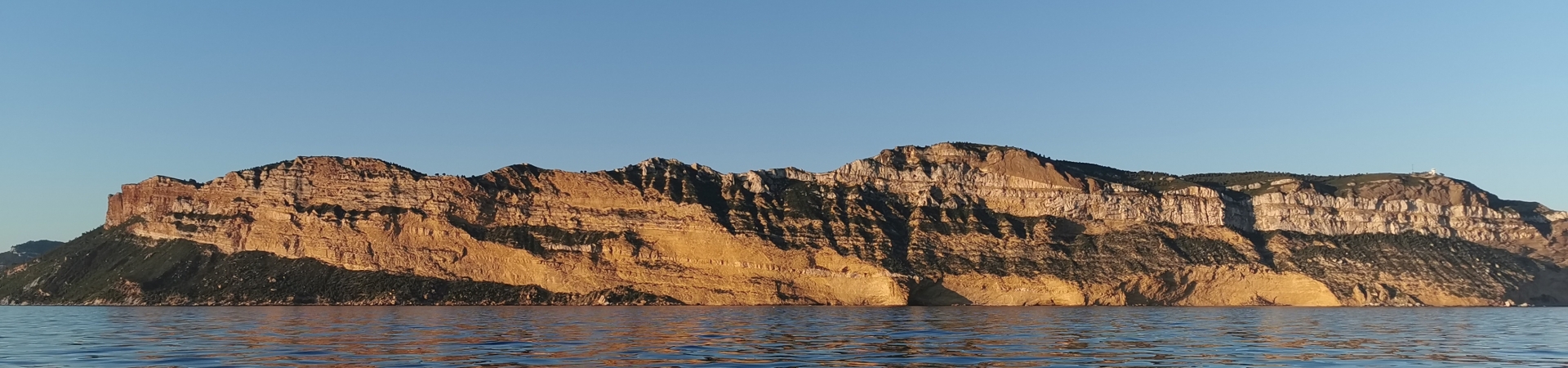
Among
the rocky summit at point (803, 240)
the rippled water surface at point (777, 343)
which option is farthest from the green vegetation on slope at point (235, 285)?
the rippled water surface at point (777, 343)

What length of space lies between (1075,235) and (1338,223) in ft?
112

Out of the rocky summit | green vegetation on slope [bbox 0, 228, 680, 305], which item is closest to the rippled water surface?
green vegetation on slope [bbox 0, 228, 680, 305]

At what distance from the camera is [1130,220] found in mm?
138375

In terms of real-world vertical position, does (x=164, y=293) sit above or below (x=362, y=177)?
below

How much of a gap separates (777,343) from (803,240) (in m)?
84.8

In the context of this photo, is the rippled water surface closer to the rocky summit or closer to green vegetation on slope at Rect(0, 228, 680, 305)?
green vegetation on slope at Rect(0, 228, 680, 305)

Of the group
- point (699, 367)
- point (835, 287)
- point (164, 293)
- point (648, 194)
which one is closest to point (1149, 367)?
point (699, 367)

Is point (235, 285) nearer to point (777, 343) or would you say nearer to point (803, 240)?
point (803, 240)

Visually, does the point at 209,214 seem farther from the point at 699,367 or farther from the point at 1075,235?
the point at 699,367

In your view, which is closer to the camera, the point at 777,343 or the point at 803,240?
the point at 777,343

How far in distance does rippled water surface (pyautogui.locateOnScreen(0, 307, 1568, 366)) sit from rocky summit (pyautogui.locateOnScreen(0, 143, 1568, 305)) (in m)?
58.6

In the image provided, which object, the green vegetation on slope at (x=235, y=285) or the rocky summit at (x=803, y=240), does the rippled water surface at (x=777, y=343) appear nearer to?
the green vegetation on slope at (x=235, y=285)

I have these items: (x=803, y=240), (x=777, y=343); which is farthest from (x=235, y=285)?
(x=777, y=343)

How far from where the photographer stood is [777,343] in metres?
41.6
